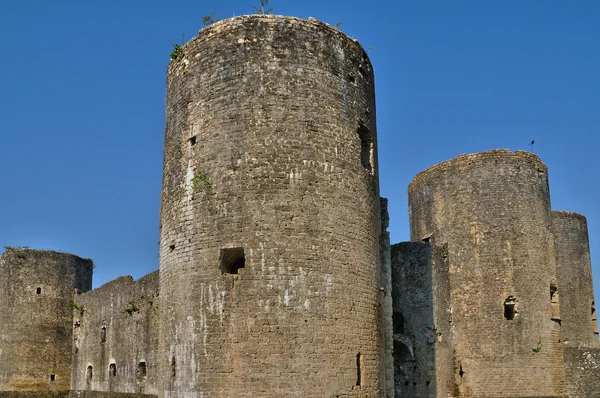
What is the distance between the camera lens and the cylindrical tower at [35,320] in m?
29.4

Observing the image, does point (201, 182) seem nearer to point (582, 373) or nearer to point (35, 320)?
point (582, 373)

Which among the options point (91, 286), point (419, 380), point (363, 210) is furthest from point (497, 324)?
point (91, 286)

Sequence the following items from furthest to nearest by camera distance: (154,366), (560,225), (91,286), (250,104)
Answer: (91,286)
(560,225)
(154,366)
(250,104)

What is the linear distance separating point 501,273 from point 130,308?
493 inches

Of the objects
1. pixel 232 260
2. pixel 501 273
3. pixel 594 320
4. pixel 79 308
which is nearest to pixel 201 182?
pixel 232 260

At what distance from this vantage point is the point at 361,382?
41.9 feet

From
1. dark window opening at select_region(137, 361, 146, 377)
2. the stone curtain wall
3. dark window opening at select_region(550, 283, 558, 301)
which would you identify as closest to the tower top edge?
dark window opening at select_region(550, 283, 558, 301)

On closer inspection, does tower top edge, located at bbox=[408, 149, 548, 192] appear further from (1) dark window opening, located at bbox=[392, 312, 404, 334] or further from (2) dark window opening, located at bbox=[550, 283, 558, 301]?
(1) dark window opening, located at bbox=[392, 312, 404, 334]

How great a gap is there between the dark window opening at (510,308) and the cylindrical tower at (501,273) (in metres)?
0.03

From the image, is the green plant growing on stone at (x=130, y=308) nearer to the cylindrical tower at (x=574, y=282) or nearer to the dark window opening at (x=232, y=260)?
the dark window opening at (x=232, y=260)

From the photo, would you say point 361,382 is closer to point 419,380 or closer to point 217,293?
point 217,293

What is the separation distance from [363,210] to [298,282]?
7.56ft

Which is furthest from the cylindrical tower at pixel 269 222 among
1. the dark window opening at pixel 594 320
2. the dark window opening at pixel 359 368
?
the dark window opening at pixel 594 320

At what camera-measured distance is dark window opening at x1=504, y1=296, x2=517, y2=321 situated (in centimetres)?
2186
